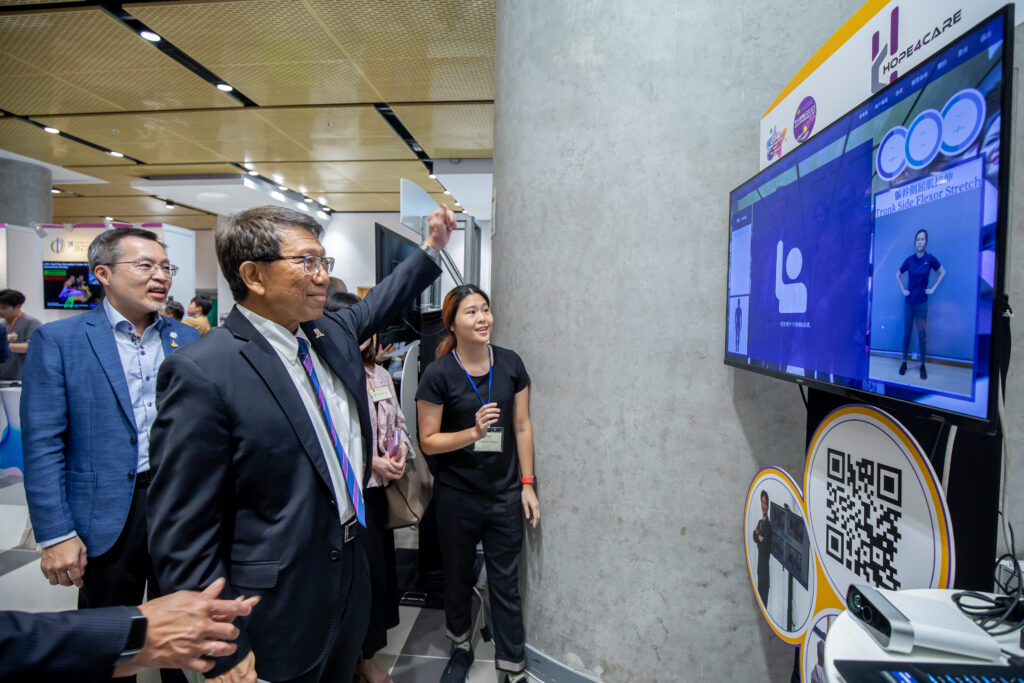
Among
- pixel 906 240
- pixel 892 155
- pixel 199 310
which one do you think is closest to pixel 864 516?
pixel 906 240

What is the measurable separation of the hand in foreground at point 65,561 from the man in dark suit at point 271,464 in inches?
30.7

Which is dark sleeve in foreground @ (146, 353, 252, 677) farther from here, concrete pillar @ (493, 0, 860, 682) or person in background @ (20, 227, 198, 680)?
concrete pillar @ (493, 0, 860, 682)

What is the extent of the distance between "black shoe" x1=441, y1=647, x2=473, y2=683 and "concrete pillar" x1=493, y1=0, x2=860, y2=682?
0.41 m

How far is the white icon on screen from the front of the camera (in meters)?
1.33

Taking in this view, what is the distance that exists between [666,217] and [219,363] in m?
1.51

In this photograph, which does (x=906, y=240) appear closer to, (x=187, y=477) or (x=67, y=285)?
(x=187, y=477)

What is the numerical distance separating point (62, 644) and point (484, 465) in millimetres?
1501

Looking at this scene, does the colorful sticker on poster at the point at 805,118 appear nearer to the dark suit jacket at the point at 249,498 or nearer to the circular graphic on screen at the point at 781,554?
the circular graphic on screen at the point at 781,554

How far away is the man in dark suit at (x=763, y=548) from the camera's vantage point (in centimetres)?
162

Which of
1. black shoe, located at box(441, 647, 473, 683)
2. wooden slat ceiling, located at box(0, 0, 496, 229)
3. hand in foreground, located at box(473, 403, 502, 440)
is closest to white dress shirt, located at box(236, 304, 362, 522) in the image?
hand in foreground, located at box(473, 403, 502, 440)

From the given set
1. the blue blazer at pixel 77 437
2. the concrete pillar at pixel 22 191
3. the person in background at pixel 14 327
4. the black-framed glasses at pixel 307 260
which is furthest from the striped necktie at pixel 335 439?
the concrete pillar at pixel 22 191

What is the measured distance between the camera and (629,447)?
2.02 meters

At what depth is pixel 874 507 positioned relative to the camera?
3.90ft

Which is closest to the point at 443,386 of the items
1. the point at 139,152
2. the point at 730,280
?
the point at 730,280
